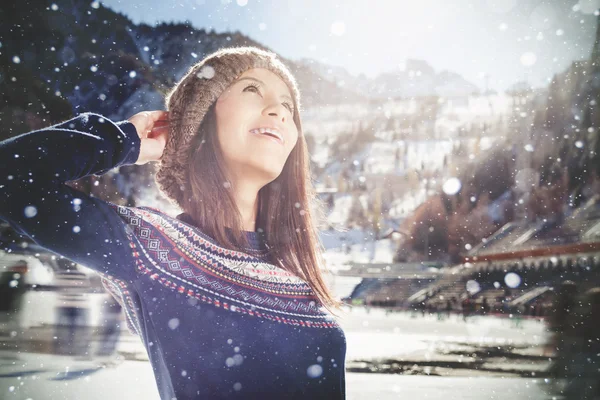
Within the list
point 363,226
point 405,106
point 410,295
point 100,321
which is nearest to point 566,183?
point 410,295

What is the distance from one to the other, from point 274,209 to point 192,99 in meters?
0.25

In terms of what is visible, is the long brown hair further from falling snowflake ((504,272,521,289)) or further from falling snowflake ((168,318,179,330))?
falling snowflake ((504,272,521,289))

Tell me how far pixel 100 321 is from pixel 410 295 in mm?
19828

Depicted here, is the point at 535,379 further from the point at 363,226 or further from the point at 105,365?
the point at 363,226

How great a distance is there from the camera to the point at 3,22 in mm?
8484

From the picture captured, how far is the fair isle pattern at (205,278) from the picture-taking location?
20.7 inches

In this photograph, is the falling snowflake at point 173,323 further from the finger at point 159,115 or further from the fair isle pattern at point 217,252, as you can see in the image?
the finger at point 159,115

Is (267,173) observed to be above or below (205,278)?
above

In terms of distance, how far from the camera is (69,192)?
0.44m

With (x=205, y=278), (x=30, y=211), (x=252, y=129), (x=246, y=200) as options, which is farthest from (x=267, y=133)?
(x=30, y=211)

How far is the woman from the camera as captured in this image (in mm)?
443

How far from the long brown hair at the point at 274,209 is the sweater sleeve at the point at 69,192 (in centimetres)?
15

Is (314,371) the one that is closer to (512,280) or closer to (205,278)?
(205,278)

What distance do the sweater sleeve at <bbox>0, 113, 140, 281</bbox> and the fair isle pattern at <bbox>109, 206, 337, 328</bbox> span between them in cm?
3
